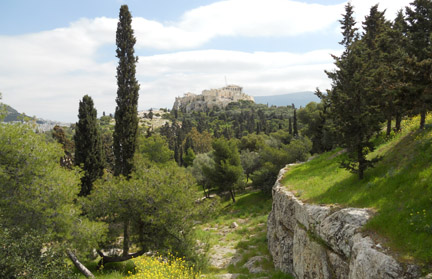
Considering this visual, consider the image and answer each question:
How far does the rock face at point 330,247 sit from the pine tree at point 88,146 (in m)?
20.5

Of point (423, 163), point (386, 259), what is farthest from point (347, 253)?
point (423, 163)

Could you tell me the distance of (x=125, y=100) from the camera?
77.7 ft

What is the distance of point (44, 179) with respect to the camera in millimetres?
12672

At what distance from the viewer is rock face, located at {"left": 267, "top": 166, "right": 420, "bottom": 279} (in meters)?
6.93

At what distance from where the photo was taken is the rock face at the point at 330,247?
6.93 metres

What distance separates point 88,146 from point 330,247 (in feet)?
81.7

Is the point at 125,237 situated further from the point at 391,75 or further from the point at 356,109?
the point at 391,75

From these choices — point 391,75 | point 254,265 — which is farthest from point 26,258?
point 391,75

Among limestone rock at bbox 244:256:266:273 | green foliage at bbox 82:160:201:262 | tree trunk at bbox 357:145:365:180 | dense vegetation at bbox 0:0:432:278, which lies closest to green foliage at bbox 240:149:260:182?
dense vegetation at bbox 0:0:432:278

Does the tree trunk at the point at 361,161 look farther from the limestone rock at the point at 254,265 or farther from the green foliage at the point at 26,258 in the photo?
the green foliage at the point at 26,258

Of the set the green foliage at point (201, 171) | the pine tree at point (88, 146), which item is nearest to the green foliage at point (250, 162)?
the green foliage at point (201, 171)

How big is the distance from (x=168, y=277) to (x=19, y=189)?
8238mm

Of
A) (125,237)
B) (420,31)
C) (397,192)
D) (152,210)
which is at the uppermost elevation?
(420,31)

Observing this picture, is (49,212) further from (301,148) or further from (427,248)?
(301,148)
